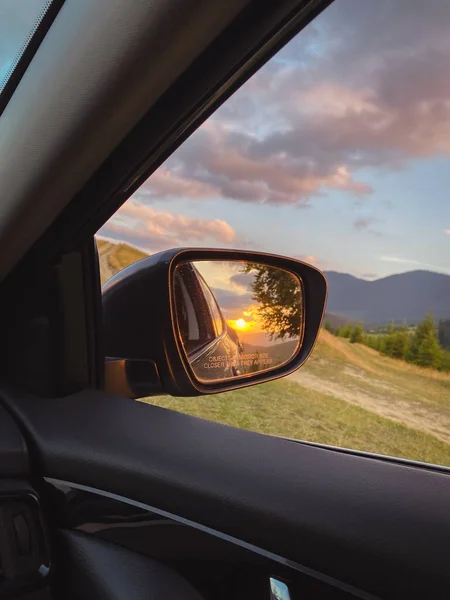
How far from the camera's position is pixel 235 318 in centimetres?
205

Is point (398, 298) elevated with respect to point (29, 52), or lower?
lower

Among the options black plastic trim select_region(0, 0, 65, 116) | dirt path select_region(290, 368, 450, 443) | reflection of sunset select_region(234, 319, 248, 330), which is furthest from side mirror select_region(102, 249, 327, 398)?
black plastic trim select_region(0, 0, 65, 116)

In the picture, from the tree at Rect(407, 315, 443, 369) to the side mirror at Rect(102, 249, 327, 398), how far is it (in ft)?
1.35

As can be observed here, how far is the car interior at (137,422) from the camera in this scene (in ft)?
4.09

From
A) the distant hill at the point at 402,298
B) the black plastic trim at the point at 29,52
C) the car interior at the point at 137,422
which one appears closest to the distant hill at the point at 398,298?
the distant hill at the point at 402,298

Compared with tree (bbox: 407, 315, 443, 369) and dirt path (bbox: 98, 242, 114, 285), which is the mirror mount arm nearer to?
dirt path (bbox: 98, 242, 114, 285)

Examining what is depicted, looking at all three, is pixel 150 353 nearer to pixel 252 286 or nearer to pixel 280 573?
pixel 252 286

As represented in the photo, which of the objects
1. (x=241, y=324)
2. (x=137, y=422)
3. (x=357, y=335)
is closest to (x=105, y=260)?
(x=241, y=324)

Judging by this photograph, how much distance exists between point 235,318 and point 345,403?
1.77 feet

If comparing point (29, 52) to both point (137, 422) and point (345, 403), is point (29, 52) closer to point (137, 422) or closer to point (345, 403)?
point (137, 422)

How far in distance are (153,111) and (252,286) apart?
778 mm

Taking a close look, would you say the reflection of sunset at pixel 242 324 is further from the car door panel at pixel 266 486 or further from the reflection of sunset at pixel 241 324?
the car door panel at pixel 266 486

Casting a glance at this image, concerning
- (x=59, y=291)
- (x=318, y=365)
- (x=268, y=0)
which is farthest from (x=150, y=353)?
(x=268, y=0)

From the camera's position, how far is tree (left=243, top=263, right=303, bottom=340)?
207 cm
